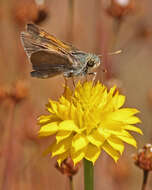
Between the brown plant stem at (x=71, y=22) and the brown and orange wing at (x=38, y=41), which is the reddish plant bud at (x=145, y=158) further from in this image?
the brown plant stem at (x=71, y=22)

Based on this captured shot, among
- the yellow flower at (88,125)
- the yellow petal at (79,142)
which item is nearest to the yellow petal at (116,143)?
the yellow flower at (88,125)

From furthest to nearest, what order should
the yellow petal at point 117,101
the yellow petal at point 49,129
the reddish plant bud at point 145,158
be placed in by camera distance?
1. the reddish plant bud at point 145,158
2. the yellow petal at point 117,101
3. the yellow petal at point 49,129

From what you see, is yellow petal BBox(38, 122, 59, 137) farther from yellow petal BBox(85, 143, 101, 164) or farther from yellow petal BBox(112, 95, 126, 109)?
A: yellow petal BBox(112, 95, 126, 109)

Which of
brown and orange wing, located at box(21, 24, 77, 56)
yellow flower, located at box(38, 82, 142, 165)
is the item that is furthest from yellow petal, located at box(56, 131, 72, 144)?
brown and orange wing, located at box(21, 24, 77, 56)

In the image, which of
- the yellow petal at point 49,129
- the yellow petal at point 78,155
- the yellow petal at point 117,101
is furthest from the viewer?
the yellow petal at point 117,101

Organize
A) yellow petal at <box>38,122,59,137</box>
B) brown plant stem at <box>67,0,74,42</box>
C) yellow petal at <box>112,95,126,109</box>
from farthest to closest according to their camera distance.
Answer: brown plant stem at <box>67,0,74,42</box>
yellow petal at <box>112,95,126,109</box>
yellow petal at <box>38,122,59,137</box>

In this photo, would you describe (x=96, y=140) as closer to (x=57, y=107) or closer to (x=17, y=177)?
(x=57, y=107)

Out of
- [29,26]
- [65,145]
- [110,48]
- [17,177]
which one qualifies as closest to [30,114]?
[17,177]
